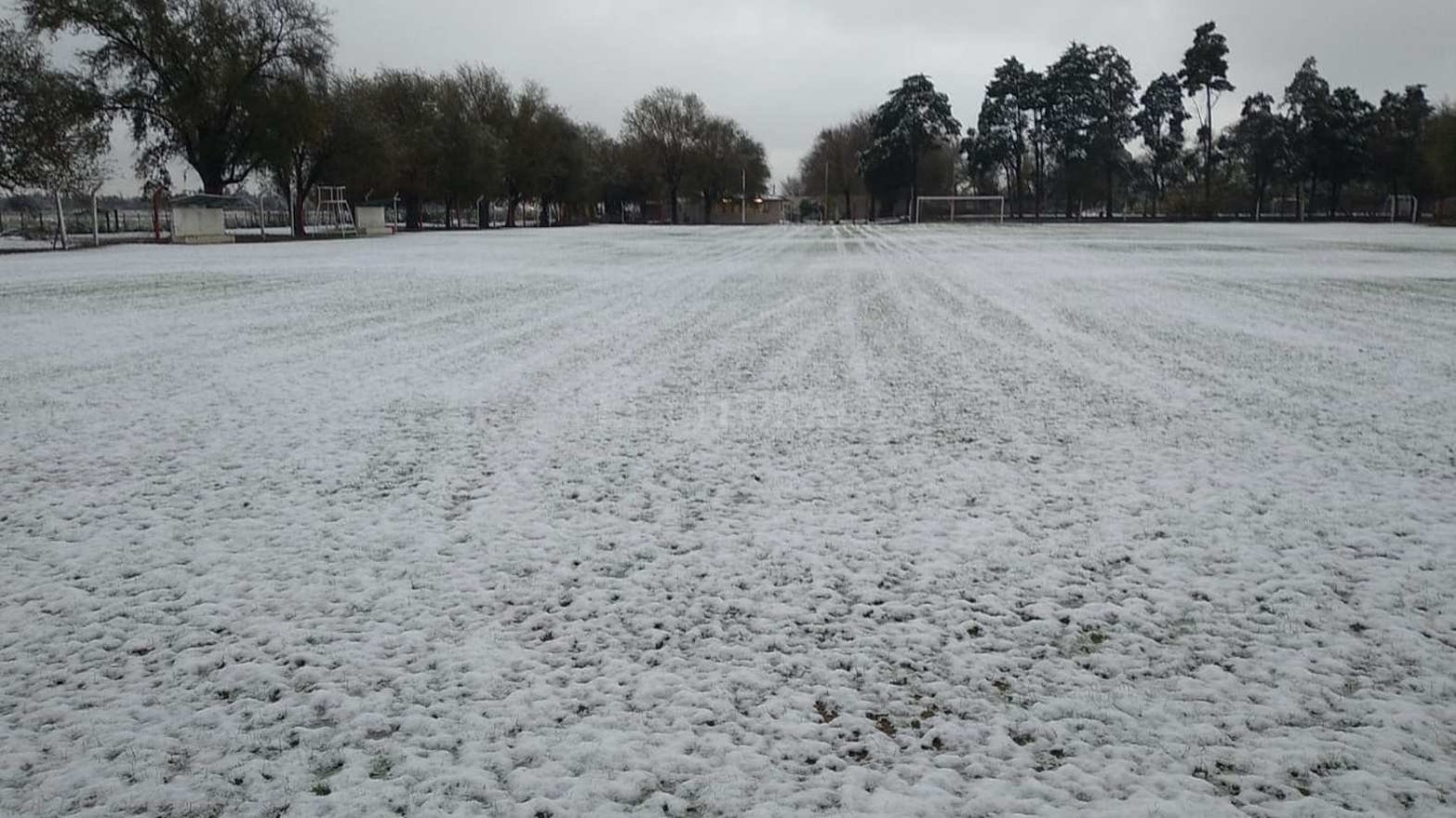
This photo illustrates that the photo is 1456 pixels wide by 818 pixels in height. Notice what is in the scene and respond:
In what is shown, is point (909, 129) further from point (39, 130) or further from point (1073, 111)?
point (39, 130)

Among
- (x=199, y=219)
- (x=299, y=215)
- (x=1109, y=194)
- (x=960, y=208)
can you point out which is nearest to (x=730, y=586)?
(x=199, y=219)

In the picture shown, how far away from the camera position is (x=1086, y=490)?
4.35 m

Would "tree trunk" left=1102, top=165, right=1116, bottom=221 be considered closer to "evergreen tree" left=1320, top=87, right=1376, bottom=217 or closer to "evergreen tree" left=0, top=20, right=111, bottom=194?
"evergreen tree" left=1320, top=87, right=1376, bottom=217

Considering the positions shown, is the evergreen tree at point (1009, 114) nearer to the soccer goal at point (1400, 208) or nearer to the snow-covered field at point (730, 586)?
the soccer goal at point (1400, 208)

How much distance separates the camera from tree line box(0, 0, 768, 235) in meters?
32.9

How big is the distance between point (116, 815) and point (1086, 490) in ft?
12.6

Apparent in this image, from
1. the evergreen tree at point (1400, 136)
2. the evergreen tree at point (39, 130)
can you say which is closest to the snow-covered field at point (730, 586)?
the evergreen tree at point (39, 130)

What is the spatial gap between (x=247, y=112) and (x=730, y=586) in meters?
43.8

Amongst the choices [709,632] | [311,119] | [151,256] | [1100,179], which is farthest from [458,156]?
[709,632]

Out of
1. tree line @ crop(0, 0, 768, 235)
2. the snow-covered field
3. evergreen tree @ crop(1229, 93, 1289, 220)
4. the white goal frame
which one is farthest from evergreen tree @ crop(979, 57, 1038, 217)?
the snow-covered field

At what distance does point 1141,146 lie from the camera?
80125 mm

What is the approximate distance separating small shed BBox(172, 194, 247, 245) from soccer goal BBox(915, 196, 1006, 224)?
5107 centimetres

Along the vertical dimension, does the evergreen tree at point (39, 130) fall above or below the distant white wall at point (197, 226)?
above

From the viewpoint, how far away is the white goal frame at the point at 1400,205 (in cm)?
6134
